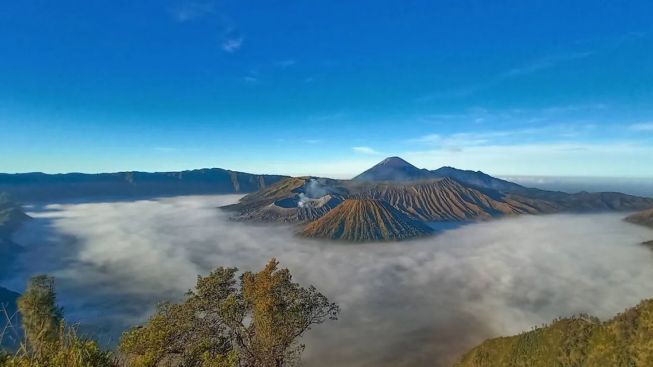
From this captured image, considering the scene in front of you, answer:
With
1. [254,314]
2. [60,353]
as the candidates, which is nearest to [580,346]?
[254,314]

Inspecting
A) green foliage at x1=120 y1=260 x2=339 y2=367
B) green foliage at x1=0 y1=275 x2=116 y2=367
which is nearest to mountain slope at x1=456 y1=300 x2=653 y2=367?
green foliage at x1=120 y1=260 x2=339 y2=367

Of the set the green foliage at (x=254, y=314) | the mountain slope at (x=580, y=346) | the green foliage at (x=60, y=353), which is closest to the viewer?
the green foliage at (x=60, y=353)

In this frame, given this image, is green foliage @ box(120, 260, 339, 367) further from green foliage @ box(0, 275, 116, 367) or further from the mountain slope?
the mountain slope

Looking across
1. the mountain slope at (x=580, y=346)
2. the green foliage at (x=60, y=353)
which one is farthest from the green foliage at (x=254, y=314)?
the mountain slope at (x=580, y=346)

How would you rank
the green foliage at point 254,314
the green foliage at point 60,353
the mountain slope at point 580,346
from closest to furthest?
1. the green foliage at point 60,353
2. the green foliage at point 254,314
3. the mountain slope at point 580,346

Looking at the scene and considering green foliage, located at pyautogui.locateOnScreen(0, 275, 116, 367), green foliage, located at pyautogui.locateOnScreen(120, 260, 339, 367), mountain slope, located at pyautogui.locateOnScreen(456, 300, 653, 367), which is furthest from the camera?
mountain slope, located at pyautogui.locateOnScreen(456, 300, 653, 367)

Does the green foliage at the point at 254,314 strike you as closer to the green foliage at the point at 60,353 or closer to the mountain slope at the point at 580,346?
the green foliage at the point at 60,353

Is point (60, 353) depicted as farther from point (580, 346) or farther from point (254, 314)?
point (580, 346)

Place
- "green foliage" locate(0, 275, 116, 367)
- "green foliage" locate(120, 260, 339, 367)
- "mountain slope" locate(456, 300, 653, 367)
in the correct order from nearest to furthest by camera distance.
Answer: "green foliage" locate(0, 275, 116, 367) → "green foliage" locate(120, 260, 339, 367) → "mountain slope" locate(456, 300, 653, 367)
